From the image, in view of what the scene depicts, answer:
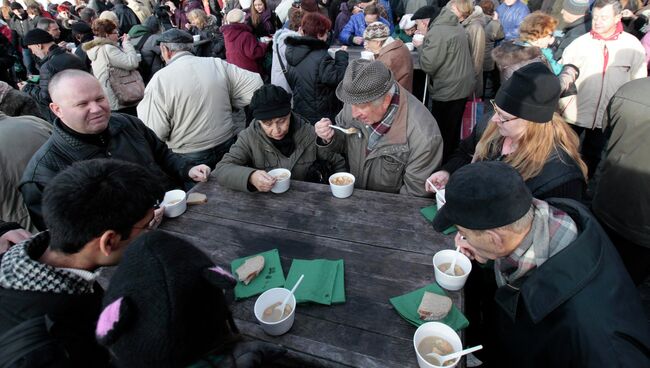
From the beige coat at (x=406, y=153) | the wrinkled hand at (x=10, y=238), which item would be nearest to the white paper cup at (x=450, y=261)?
the beige coat at (x=406, y=153)

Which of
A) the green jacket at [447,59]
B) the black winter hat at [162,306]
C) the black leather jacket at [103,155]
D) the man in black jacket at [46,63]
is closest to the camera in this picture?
the black winter hat at [162,306]

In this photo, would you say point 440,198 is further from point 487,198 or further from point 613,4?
point 613,4

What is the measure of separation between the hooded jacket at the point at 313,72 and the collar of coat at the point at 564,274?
11.6 ft

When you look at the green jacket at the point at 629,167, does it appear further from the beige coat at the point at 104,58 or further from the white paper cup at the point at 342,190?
the beige coat at the point at 104,58

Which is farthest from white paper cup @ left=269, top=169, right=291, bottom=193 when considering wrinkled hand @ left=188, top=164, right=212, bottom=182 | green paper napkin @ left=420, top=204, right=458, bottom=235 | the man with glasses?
the man with glasses

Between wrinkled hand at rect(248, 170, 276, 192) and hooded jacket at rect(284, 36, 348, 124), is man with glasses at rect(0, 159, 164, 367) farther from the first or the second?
hooded jacket at rect(284, 36, 348, 124)

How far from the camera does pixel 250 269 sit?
2.05 m

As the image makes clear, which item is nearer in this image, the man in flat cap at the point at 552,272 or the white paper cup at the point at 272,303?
the man in flat cap at the point at 552,272

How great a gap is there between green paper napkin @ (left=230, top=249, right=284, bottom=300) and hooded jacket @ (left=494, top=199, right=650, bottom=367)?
1.23 m

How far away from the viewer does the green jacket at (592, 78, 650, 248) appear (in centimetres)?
249

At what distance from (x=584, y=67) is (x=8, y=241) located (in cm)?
553

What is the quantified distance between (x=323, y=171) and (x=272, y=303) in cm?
160

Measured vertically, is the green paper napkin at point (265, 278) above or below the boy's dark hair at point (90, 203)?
below

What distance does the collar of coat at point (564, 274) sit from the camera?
1.38 meters
